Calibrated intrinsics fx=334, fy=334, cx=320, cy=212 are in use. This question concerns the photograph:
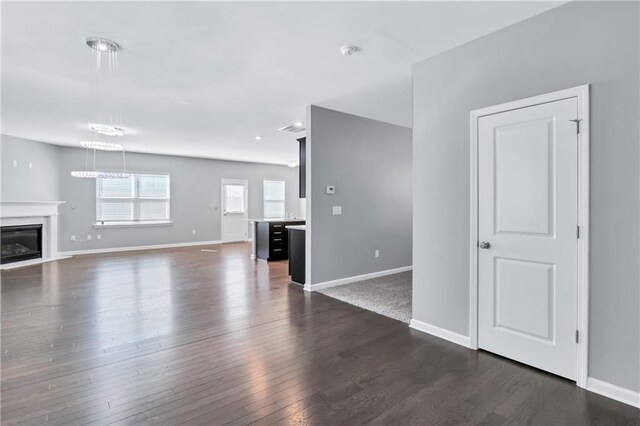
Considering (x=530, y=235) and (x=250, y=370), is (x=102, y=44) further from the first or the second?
(x=530, y=235)

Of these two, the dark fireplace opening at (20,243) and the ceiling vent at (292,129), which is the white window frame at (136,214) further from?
the ceiling vent at (292,129)

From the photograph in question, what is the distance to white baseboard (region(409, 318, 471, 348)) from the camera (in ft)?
9.87

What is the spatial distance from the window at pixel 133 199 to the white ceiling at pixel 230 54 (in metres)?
3.35

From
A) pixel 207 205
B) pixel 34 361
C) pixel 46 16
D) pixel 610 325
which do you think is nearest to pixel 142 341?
pixel 34 361

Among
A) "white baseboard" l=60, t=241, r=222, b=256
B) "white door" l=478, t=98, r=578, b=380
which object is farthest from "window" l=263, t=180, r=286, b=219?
"white door" l=478, t=98, r=578, b=380

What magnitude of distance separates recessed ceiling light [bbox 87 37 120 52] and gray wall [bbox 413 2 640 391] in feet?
9.42

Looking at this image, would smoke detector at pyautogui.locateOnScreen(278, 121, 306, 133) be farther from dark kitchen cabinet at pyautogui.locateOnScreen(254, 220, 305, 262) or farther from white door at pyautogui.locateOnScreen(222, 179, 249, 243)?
white door at pyautogui.locateOnScreen(222, 179, 249, 243)

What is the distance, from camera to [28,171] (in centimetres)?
729

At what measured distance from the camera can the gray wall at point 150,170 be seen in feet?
25.6

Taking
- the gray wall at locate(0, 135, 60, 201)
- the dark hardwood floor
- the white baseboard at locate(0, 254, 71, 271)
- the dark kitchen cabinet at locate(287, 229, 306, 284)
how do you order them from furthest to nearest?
the gray wall at locate(0, 135, 60, 201) → the white baseboard at locate(0, 254, 71, 271) → the dark kitchen cabinet at locate(287, 229, 306, 284) → the dark hardwood floor

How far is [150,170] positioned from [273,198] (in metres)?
4.06

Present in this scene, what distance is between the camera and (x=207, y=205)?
10.4 meters

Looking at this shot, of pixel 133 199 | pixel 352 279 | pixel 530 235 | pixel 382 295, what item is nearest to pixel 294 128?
pixel 352 279

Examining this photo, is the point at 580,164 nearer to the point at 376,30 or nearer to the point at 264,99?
the point at 376,30
